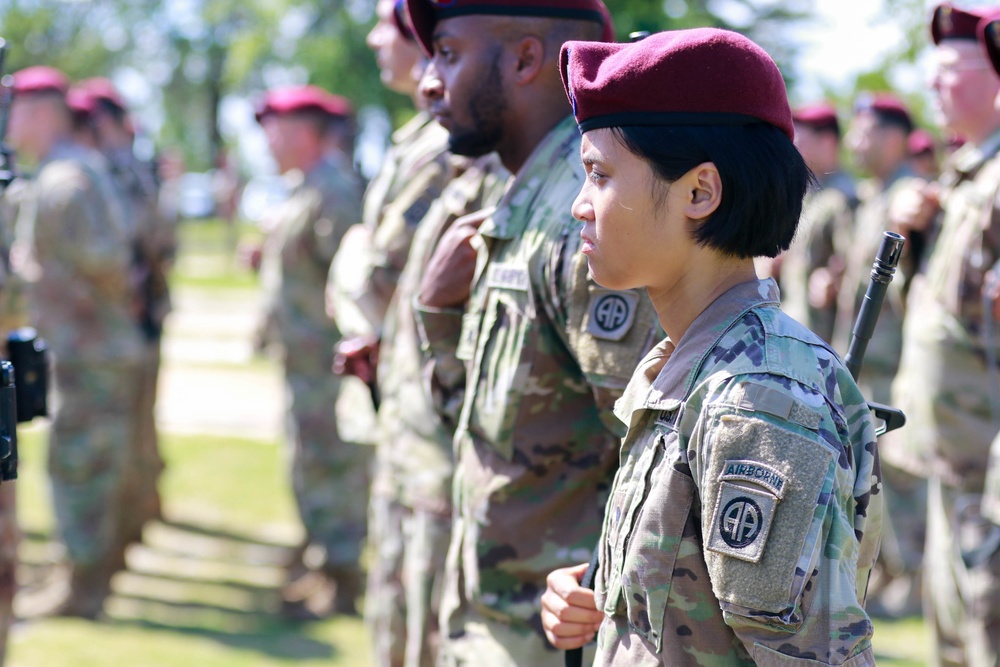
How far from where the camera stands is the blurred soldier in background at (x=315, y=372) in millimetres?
6004

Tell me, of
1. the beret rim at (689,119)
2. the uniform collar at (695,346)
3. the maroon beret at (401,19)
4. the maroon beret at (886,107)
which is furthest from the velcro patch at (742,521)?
the maroon beret at (886,107)

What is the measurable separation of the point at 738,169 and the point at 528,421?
99 cm

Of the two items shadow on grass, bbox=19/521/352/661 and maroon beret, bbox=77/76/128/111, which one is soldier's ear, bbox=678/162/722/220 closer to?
shadow on grass, bbox=19/521/352/661

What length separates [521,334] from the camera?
2533 mm

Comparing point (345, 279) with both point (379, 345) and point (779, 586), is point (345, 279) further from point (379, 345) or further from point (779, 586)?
point (779, 586)

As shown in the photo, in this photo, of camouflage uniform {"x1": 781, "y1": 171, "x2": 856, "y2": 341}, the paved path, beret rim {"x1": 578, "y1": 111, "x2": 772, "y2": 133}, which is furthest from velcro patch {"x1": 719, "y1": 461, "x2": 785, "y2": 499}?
camouflage uniform {"x1": 781, "y1": 171, "x2": 856, "y2": 341}

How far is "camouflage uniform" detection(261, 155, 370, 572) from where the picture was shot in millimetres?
6066

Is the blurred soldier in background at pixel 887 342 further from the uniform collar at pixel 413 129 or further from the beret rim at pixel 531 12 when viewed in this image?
the beret rim at pixel 531 12

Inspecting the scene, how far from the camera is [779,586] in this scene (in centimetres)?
154

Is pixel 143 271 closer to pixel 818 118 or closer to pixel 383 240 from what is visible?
pixel 383 240

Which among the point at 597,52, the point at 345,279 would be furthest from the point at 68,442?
the point at 597,52

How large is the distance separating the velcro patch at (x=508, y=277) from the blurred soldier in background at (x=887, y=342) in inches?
146

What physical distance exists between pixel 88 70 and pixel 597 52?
26.9 m

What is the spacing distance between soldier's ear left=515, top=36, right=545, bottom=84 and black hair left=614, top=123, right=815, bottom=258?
3.41 ft
